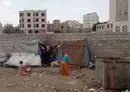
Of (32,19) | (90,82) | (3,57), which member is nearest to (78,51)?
(3,57)

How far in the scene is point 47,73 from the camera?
1391 centimetres

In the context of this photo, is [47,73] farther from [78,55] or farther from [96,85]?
[96,85]

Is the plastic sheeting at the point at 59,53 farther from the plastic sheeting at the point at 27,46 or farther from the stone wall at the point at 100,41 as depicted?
the plastic sheeting at the point at 27,46

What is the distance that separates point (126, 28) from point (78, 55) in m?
39.5

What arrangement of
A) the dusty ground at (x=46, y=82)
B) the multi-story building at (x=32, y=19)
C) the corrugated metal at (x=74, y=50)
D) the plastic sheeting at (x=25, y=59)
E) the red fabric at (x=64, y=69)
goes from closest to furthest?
the dusty ground at (x=46, y=82), the red fabric at (x=64, y=69), the plastic sheeting at (x=25, y=59), the corrugated metal at (x=74, y=50), the multi-story building at (x=32, y=19)

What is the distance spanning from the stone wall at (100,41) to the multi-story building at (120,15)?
37.8m

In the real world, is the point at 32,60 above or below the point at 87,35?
below

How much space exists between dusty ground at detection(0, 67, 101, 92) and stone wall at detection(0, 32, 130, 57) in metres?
2.61

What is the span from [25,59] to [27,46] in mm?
931

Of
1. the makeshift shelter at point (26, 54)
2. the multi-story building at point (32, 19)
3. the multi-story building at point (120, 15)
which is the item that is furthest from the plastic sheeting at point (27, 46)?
the multi-story building at point (32, 19)

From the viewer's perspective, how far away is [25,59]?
52.0ft

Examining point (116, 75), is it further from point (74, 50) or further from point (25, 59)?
point (25, 59)

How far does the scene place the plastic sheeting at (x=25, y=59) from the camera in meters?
15.7

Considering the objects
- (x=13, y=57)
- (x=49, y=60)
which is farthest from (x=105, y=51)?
(x=13, y=57)
